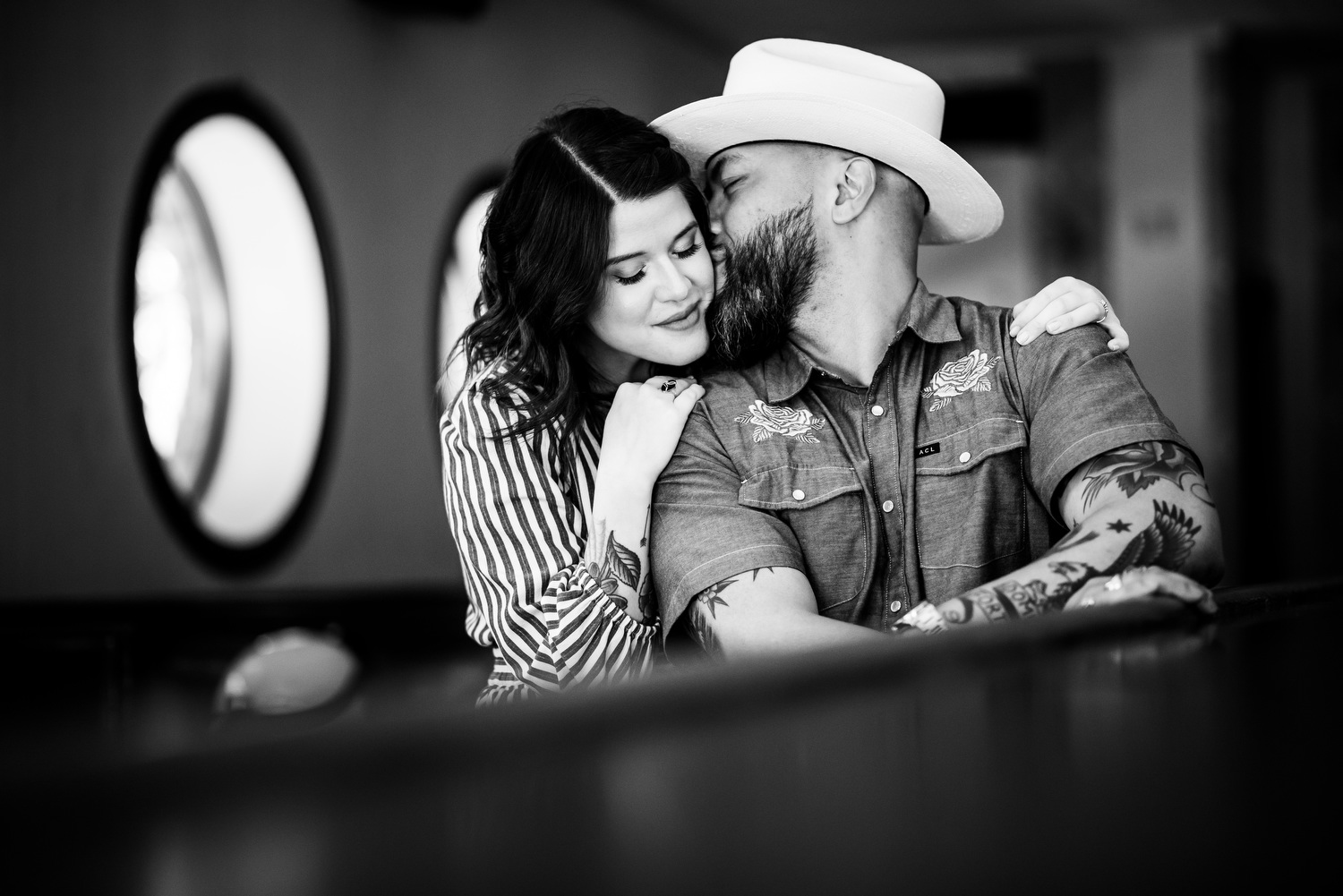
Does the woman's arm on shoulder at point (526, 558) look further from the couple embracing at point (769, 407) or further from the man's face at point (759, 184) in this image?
the man's face at point (759, 184)

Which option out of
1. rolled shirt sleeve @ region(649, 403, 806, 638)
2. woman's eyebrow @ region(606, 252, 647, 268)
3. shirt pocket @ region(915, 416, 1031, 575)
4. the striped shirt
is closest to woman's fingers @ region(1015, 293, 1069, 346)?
shirt pocket @ region(915, 416, 1031, 575)

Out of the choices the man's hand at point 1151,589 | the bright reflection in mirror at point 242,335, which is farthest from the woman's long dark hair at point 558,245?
the bright reflection in mirror at point 242,335

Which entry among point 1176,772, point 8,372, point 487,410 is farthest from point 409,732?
point 8,372

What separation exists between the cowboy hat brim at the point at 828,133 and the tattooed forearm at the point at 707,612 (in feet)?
2.35

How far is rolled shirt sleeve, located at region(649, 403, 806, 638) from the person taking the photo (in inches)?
71.1

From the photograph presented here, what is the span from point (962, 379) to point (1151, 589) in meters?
0.72

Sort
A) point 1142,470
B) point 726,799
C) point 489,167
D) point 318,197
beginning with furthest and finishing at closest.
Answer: point 489,167 → point 318,197 → point 1142,470 → point 726,799

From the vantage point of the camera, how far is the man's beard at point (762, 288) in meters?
2.05

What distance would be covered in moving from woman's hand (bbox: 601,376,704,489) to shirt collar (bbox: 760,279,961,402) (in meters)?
0.13

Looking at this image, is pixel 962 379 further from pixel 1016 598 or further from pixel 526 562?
pixel 526 562

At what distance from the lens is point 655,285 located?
6.51 ft

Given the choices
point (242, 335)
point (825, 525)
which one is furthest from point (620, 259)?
point (242, 335)

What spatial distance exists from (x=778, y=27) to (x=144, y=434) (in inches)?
217

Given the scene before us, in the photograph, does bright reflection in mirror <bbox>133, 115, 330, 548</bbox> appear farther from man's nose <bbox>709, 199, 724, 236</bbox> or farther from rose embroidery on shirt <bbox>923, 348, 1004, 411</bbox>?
rose embroidery on shirt <bbox>923, 348, 1004, 411</bbox>
